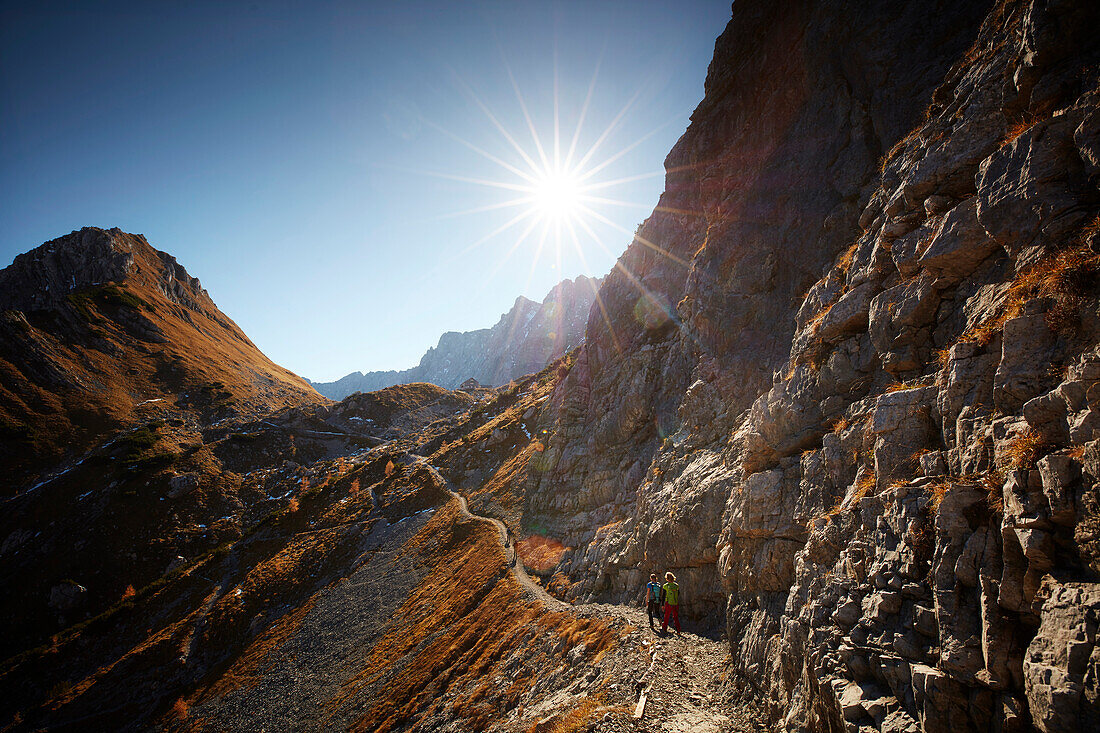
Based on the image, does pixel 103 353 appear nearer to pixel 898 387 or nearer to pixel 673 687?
pixel 673 687

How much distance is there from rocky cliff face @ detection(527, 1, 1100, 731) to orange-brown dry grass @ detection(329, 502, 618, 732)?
598cm

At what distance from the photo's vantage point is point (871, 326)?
14555 mm

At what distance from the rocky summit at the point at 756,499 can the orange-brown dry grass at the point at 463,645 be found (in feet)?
0.87

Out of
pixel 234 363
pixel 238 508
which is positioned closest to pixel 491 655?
pixel 238 508

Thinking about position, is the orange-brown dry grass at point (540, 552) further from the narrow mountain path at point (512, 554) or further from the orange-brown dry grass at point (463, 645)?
the orange-brown dry grass at point (463, 645)

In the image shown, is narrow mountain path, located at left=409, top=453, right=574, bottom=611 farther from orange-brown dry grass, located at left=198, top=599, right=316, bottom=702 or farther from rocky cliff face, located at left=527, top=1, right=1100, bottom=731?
orange-brown dry grass, located at left=198, top=599, right=316, bottom=702

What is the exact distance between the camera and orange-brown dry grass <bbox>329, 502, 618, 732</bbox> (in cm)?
2174

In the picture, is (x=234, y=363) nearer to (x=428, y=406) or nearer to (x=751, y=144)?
(x=428, y=406)

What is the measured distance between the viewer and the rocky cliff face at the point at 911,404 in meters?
7.38

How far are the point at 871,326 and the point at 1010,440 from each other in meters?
7.44

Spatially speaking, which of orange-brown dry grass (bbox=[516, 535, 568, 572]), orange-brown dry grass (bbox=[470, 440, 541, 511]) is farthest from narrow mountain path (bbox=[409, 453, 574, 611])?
orange-brown dry grass (bbox=[470, 440, 541, 511])

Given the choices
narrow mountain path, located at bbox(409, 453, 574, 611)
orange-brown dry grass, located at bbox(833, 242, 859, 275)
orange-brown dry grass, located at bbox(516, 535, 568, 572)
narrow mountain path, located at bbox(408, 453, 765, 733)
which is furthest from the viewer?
orange-brown dry grass, located at bbox(516, 535, 568, 572)

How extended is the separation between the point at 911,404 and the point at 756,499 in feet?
24.4

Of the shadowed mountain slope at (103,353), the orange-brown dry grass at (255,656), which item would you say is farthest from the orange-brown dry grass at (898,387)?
the shadowed mountain slope at (103,353)
